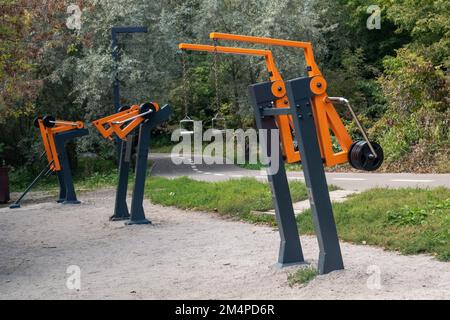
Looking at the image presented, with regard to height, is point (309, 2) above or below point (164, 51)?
above

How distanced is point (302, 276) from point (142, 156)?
6.30 metres

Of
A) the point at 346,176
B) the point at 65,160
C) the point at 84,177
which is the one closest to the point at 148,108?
the point at 65,160

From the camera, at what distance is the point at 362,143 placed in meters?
7.20

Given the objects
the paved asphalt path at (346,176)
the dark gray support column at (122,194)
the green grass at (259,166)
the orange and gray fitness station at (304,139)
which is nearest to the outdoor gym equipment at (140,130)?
the dark gray support column at (122,194)

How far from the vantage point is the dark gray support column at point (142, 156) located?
42.6 ft

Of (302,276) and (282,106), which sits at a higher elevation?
(282,106)

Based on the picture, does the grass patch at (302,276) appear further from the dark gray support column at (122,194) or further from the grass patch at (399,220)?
the dark gray support column at (122,194)

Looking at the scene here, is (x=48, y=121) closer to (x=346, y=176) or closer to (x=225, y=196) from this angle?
(x=225, y=196)

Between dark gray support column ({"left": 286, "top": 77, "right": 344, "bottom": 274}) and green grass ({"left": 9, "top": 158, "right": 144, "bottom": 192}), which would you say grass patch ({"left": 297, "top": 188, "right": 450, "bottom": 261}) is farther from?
green grass ({"left": 9, "top": 158, "right": 144, "bottom": 192})

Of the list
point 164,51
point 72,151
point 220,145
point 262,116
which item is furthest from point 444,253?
point 220,145

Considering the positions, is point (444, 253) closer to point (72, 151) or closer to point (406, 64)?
point (406, 64)

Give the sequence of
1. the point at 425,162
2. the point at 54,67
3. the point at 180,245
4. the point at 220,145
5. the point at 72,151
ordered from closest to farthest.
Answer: the point at 180,245 → the point at 425,162 → the point at 54,67 → the point at 72,151 → the point at 220,145

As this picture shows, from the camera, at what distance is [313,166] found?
23.8ft

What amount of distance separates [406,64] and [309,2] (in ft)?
26.0
